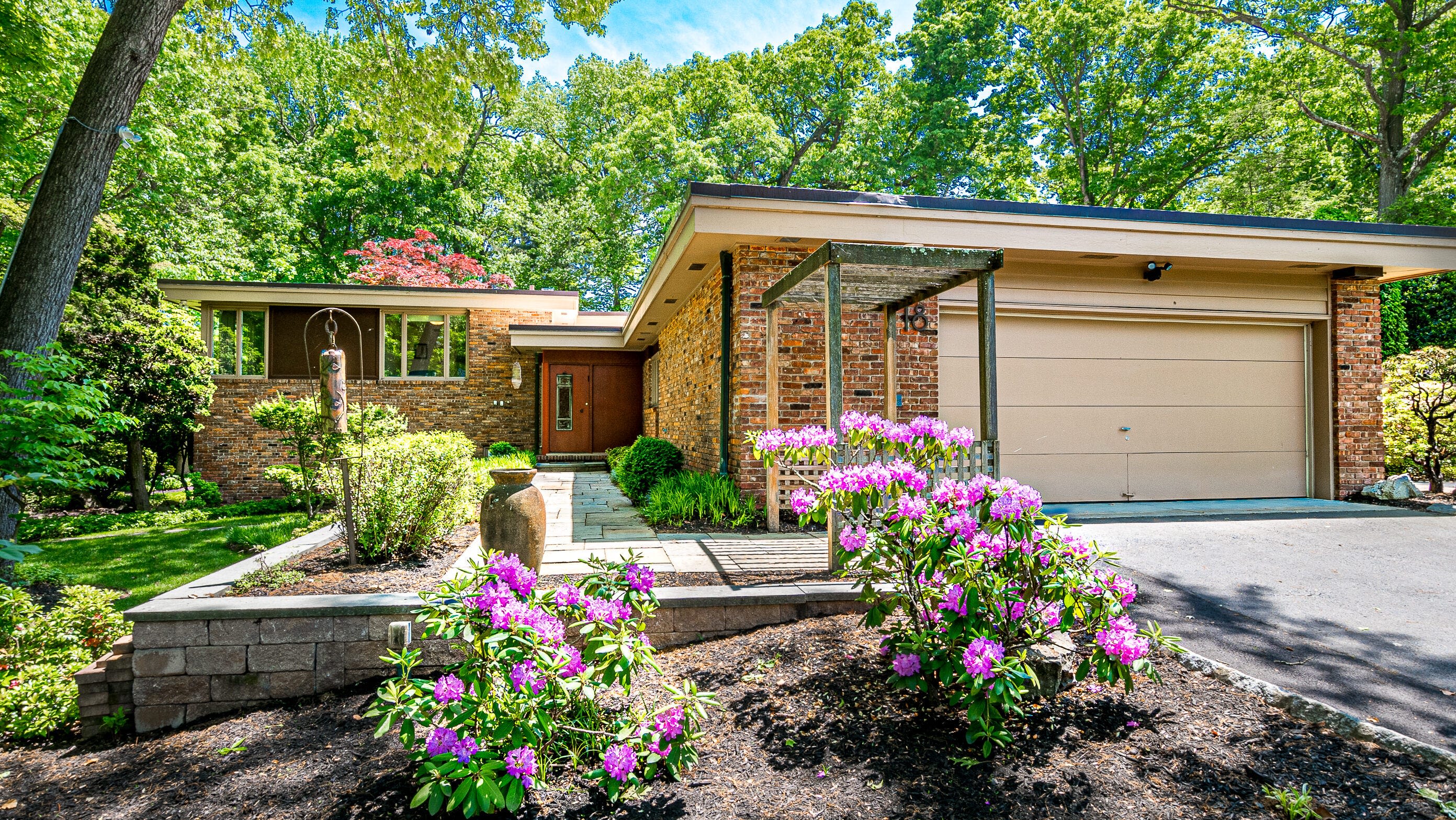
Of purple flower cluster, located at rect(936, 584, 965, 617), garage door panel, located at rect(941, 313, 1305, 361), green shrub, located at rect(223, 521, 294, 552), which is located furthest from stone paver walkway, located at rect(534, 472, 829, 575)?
garage door panel, located at rect(941, 313, 1305, 361)

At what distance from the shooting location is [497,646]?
6.57ft

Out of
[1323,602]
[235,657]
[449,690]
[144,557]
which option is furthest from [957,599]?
[144,557]

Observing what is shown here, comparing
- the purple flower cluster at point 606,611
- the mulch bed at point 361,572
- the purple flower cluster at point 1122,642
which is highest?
the purple flower cluster at point 606,611

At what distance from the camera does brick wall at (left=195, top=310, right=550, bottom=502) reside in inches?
456

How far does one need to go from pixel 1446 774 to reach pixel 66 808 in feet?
15.6

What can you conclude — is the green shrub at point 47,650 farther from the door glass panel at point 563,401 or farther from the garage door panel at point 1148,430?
the door glass panel at point 563,401

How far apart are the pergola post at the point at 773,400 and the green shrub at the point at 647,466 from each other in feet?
6.99

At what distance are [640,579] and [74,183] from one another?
15.7 ft

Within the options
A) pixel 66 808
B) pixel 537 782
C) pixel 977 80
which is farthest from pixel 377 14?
pixel 977 80

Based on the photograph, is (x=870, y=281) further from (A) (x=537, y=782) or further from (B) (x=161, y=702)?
(B) (x=161, y=702)

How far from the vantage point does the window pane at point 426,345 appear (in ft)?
41.8

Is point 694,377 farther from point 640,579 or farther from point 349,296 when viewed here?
point 349,296

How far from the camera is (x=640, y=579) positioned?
7.77 feet

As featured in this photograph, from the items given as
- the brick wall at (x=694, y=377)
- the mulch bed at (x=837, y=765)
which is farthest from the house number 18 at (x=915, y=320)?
the mulch bed at (x=837, y=765)
